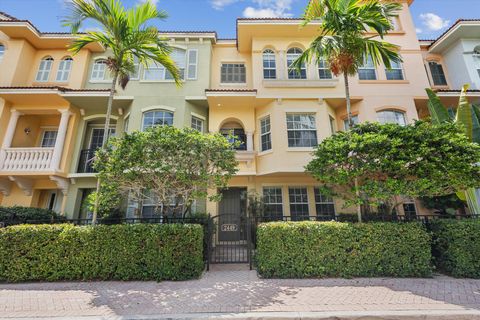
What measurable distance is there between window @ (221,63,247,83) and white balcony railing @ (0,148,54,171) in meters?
11.0

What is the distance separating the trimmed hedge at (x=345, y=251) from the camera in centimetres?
720

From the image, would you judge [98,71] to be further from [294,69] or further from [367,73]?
[367,73]

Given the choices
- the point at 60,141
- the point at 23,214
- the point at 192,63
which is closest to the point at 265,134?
the point at 192,63

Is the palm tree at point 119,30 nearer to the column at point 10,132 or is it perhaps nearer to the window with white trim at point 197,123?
the window with white trim at point 197,123

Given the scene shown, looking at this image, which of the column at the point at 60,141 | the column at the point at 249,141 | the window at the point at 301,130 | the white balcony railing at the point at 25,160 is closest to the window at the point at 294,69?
the window at the point at 301,130

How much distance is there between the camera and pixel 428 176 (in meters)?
7.65

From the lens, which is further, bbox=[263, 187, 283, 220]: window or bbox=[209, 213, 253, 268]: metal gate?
bbox=[263, 187, 283, 220]: window

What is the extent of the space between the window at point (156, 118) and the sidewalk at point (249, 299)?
839 centimetres

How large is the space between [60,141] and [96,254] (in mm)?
8701

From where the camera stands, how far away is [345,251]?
7.32 m

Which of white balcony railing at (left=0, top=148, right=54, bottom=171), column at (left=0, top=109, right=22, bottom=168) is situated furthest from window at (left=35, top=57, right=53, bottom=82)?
white balcony railing at (left=0, top=148, right=54, bottom=171)

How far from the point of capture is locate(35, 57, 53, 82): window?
46.6 ft

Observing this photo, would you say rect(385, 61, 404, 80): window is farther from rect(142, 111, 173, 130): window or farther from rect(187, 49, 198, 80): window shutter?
rect(142, 111, 173, 130): window

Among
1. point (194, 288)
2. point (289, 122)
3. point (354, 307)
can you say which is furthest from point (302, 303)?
point (289, 122)
